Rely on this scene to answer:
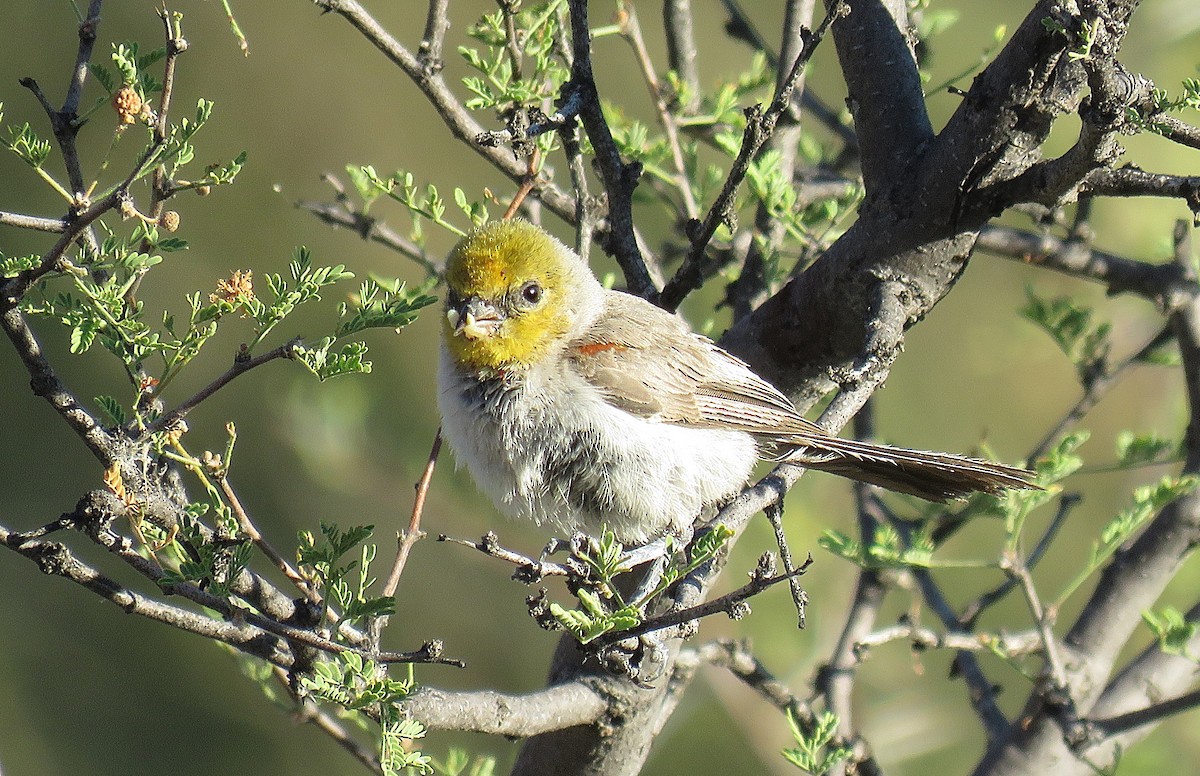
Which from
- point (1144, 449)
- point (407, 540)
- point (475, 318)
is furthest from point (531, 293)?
point (1144, 449)

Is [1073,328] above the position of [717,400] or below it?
above

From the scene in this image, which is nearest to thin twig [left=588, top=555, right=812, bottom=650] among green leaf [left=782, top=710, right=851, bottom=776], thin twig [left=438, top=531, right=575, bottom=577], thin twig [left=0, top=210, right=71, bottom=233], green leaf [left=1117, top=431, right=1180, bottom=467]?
thin twig [left=438, top=531, right=575, bottom=577]

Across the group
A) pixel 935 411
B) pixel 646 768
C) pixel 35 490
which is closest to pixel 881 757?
pixel 646 768

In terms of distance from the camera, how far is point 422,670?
547cm

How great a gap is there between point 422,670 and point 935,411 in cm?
288

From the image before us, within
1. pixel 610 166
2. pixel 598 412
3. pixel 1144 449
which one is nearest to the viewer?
pixel 610 166

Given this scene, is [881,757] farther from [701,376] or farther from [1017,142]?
[1017,142]

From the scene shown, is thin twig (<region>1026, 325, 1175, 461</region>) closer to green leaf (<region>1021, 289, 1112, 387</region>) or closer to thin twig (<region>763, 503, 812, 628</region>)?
green leaf (<region>1021, 289, 1112, 387</region>)

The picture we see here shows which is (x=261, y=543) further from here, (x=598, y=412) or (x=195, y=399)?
(x=598, y=412)

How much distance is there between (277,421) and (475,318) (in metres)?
2.45

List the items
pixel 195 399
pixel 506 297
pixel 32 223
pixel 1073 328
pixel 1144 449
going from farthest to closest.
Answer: pixel 1073 328, pixel 1144 449, pixel 506 297, pixel 195 399, pixel 32 223

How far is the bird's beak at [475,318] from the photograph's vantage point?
2770 mm

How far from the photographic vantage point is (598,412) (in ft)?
8.97

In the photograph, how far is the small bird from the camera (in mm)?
2725
